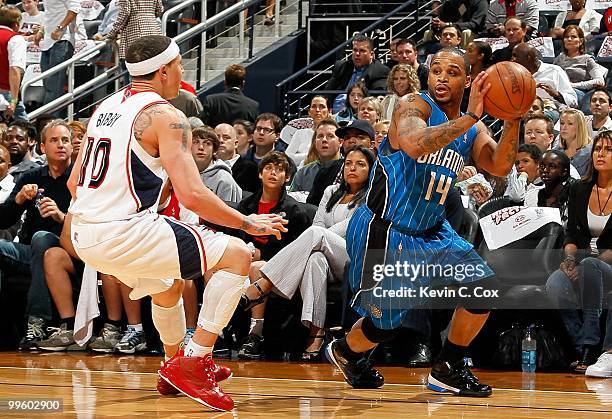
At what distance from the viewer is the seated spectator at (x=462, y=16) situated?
519 inches

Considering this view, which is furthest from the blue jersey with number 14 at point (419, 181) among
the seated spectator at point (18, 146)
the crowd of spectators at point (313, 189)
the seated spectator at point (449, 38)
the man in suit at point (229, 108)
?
the seated spectator at point (449, 38)

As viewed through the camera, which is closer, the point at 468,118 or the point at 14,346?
the point at 468,118

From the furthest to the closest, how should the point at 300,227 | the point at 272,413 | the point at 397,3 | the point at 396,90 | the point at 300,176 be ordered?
the point at 397,3, the point at 396,90, the point at 300,176, the point at 300,227, the point at 272,413

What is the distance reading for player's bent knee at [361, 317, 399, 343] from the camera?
6230 millimetres

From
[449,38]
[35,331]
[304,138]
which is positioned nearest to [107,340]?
[35,331]

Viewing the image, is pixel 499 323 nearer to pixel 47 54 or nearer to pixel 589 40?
pixel 589 40

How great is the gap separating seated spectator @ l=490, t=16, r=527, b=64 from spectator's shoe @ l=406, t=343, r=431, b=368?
4815 millimetres

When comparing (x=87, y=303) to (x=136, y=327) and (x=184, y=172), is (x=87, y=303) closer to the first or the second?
(x=136, y=327)

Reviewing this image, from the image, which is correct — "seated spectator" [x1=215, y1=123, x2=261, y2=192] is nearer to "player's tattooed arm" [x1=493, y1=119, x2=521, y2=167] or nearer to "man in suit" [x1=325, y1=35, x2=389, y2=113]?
"man in suit" [x1=325, y1=35, x2=389, y2=113]

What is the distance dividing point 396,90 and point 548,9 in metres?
4.16

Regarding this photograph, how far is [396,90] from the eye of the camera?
1056cm

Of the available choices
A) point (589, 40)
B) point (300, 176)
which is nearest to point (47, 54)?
point (300, 176)

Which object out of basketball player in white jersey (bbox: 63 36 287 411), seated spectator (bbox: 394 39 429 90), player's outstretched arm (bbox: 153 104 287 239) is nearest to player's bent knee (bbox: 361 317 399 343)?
basketball player in white jersey (bbox: 63 36 287 411)

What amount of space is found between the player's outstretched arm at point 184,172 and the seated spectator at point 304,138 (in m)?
5.10
